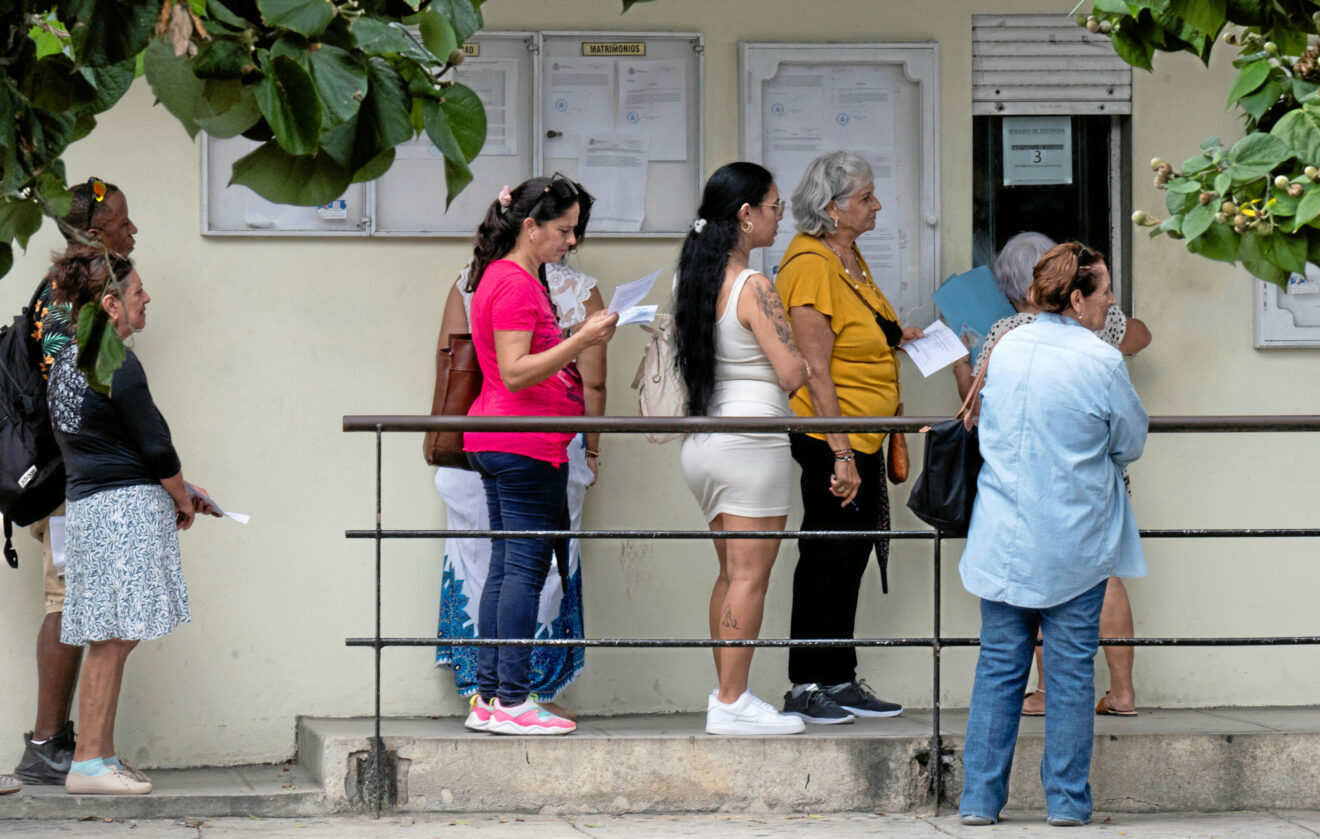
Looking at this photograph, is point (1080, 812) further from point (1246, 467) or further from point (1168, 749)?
point (1246, 467)

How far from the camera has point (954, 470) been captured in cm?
521

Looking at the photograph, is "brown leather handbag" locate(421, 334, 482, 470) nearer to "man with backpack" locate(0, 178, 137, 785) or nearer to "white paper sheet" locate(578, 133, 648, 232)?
"white paper sheet" locate(578, 133, 648, 232)

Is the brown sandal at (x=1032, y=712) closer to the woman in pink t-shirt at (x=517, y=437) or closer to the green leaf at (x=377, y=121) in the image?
the woman in pink t-shirt at (x=517, y=437)

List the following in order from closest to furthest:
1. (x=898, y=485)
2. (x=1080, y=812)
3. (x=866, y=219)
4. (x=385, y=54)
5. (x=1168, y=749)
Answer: (x=385, y=54)
(x=1080, y=812)
(x=1168, y=749)
(x=866, y=219)
(x=898, y=485)

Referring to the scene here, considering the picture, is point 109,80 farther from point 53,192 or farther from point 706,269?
point 706,269

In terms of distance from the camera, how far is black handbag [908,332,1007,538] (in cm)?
518

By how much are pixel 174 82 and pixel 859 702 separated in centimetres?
435

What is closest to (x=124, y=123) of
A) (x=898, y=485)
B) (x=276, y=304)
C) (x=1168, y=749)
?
(x=276, y=304)

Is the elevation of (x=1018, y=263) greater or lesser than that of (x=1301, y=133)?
greater

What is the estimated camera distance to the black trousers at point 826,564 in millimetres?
5977

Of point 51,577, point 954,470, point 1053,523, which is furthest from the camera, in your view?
point 51,577

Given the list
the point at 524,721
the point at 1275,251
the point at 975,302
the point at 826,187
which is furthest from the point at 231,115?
the point at 975,302

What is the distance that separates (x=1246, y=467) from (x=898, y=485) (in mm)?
1385

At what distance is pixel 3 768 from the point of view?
622 centimetres
